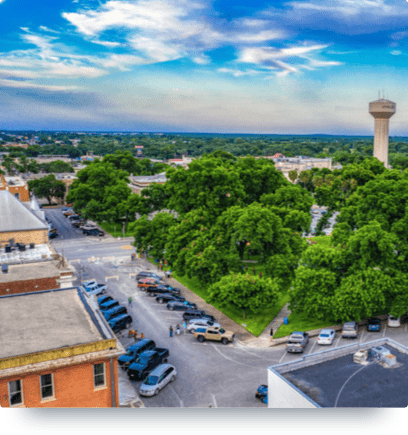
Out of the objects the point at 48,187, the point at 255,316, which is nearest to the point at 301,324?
the point at 255,316

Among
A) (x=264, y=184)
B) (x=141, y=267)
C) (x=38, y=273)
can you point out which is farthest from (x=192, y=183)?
(x=38, y=273)

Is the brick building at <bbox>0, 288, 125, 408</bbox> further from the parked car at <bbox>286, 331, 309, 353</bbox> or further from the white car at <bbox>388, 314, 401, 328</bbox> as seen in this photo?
the white car at <bbox>388, 314, 401, 328</bbox>

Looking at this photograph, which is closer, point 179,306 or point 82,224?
point 179,306

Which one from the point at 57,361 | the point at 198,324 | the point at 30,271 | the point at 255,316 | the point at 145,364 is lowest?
the point at 255,316

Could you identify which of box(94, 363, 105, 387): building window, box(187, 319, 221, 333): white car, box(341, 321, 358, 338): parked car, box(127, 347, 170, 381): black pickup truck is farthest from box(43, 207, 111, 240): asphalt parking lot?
box(94, 363, 105, 387): building window

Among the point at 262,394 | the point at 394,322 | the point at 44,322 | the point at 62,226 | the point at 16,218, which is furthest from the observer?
the point at 62,226

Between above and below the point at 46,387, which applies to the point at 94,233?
below

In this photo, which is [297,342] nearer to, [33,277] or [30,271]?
[33,277]
